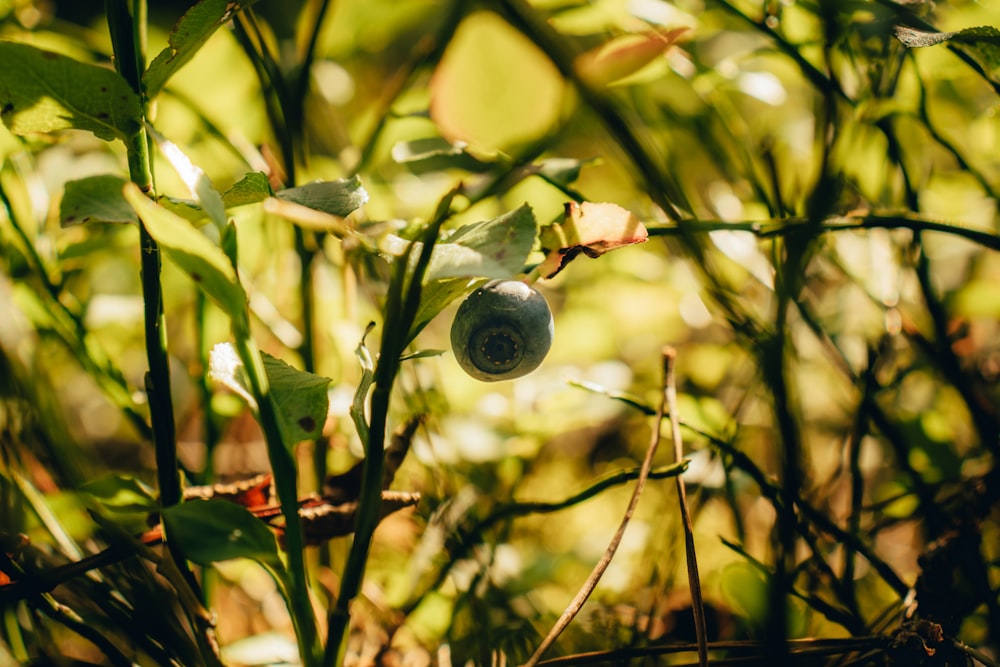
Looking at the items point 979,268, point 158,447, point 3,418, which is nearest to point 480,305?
point 158,447

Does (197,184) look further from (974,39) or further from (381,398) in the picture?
(974,39)

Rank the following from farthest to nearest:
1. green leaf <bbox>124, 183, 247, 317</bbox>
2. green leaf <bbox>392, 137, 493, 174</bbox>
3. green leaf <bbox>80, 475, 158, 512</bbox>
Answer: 1. green leaf <bbox>392, 137, 493, 174</bbox>
2. green leaf <bbox>80, 475, 158, 512</bbox>
3. green leaf <bbox>124, 183, 247, 317</bbox>

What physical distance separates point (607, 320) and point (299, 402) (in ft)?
1.81

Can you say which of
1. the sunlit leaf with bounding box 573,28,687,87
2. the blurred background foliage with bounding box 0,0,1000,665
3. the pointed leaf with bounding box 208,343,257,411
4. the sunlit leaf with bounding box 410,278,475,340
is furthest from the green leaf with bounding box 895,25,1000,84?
the pointed leaf with bounding box 208,343,257,411

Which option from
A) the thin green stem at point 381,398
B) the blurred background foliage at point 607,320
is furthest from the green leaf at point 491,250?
the blurred background foliage at point 607,320

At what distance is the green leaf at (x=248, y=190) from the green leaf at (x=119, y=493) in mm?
153

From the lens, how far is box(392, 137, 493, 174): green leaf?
48cm

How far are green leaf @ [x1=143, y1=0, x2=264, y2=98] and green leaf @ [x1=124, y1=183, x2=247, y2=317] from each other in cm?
9

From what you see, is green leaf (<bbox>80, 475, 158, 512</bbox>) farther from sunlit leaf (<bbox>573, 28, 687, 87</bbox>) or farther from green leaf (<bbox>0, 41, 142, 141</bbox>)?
sunlit leaf (<bbox>573, 28, 687, 87</bbox>)

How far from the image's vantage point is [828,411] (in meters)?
1.05

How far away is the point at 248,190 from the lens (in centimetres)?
32

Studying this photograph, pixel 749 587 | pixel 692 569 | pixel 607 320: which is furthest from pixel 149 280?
pixel 607 320

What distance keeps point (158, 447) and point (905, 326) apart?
615 millimetres

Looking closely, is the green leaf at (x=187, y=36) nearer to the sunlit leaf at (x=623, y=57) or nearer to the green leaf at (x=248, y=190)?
the green leaf at (x=248, y=190)
